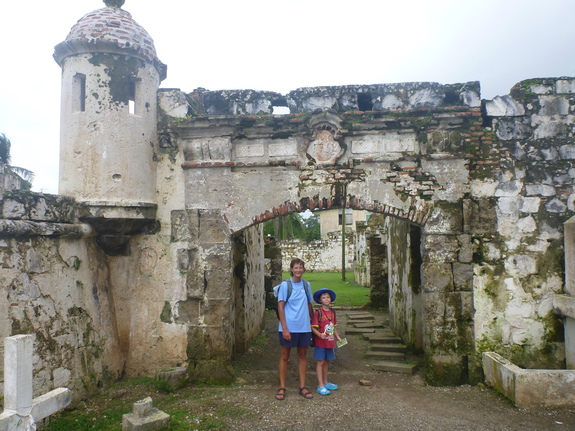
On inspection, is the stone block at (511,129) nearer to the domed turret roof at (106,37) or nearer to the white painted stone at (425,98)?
the white painted stone at (425,98)

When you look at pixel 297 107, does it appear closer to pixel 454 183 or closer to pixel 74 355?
pixel 454 183

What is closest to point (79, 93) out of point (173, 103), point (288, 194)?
point (173, 103)

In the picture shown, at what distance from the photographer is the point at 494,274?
5.68 meters

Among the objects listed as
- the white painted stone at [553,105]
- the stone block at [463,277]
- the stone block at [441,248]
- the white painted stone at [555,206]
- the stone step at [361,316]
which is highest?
the white painted stone at [553,105]

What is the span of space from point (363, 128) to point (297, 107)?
974mm

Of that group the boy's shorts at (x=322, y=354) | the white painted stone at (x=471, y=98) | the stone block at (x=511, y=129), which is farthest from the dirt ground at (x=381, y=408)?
the white painted stone at (x=471, y=98)

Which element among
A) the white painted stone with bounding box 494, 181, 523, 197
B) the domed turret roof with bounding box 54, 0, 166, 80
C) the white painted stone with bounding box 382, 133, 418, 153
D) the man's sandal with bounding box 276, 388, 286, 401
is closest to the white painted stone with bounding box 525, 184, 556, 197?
the white painted stone with bounding box 494, 181, 523, 197

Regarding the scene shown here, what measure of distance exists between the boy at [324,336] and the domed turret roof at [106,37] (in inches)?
155

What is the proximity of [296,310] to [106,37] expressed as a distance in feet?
13.7

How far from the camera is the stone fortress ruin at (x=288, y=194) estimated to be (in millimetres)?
5625

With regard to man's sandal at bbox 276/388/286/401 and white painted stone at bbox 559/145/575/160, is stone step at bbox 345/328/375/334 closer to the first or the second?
man's sandal at bbox 276/388/286/401

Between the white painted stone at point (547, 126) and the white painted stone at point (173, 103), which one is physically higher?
the white painted stone at point (173, 103)

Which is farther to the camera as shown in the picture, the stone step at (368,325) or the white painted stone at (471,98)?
the stone step at (368,325)

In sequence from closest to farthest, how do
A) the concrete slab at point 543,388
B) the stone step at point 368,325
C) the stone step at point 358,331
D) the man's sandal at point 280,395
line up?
1. the concrete slab at point 543,388
2. the man's sandal at point 280,395
3. the stone step at point 358,331
4. the stone step at point 368,325
